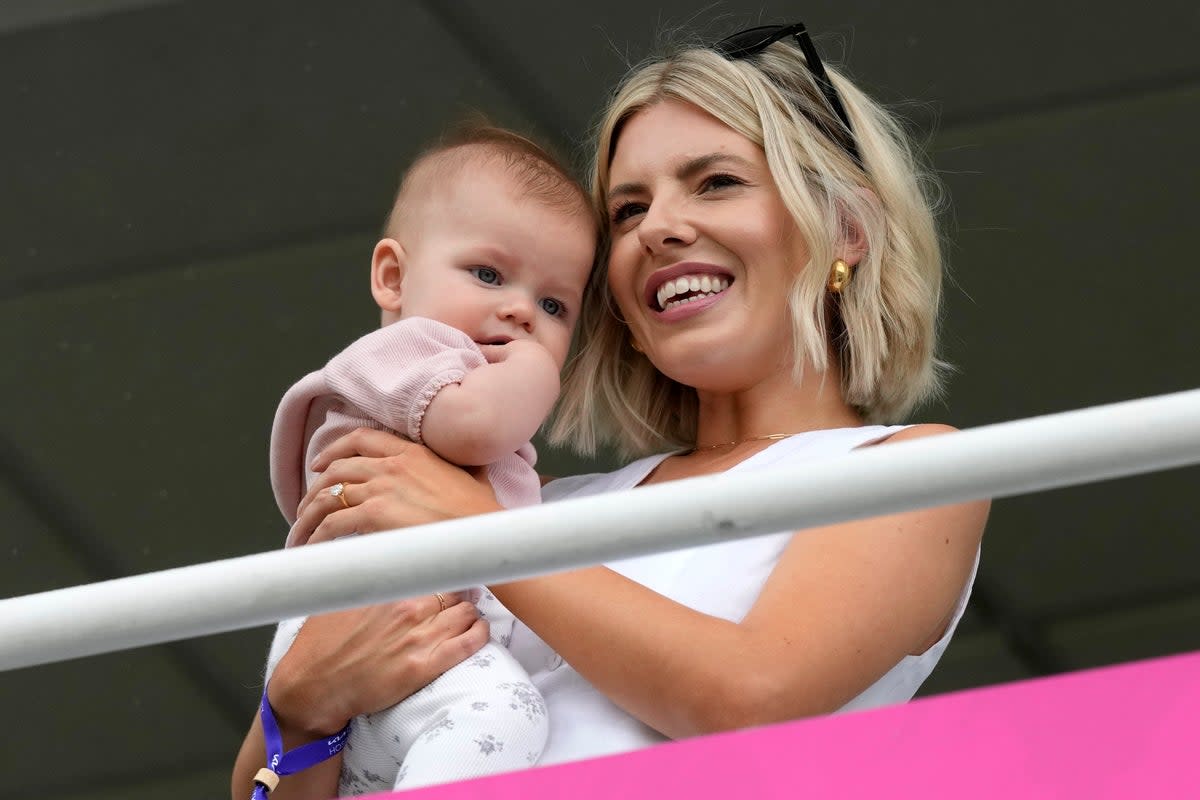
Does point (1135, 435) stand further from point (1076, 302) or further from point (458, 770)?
point (1076, 302)

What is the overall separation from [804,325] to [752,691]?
50 cm

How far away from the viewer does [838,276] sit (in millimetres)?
1723

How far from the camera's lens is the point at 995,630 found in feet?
11.1

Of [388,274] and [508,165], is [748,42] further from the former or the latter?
[388,274]

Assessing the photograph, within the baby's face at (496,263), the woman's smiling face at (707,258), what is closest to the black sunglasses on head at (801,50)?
the woman's smiling face at (707,258)

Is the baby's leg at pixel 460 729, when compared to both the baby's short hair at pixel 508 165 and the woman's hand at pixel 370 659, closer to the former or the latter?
the woman's hand at pixel 370 659

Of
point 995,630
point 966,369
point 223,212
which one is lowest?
point 995,630

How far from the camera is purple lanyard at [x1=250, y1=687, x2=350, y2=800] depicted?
4.26 ft

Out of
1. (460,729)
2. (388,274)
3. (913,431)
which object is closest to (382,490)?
(460,729)

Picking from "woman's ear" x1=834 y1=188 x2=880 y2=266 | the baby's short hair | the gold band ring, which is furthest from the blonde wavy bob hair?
the gold band ring

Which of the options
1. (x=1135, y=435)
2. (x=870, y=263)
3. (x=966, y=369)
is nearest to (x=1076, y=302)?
(x=966, y=369)

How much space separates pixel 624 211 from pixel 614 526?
3.22 ft

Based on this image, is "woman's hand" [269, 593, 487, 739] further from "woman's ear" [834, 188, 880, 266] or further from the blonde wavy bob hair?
"woman's ear" [834, 188, 880, 266]

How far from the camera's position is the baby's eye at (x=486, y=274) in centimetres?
152
